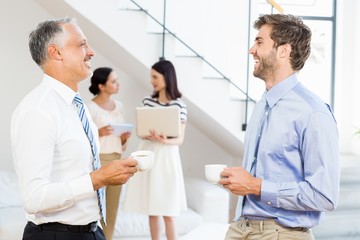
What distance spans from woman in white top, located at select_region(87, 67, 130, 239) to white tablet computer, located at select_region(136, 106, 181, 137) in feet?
0.50

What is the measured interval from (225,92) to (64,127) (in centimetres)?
265

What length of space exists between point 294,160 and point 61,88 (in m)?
0.80

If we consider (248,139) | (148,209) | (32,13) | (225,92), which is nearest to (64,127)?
(248,139)

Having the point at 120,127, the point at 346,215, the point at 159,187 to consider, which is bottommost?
the point at 346,215

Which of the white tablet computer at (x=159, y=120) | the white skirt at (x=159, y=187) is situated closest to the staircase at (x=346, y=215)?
the white skirt at (x=159, y=187)

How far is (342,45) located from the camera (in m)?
5.43

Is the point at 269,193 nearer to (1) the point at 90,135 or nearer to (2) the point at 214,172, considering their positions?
(2) the point at 214,172

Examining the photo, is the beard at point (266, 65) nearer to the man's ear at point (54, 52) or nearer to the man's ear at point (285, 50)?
the man's ear at point (285, 50)

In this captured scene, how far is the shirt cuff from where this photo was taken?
63.5 inches

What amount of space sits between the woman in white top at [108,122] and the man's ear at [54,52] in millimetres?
1967

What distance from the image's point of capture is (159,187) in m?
3.77

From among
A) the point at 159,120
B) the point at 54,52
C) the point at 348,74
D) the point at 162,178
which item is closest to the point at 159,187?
the point at 162,178

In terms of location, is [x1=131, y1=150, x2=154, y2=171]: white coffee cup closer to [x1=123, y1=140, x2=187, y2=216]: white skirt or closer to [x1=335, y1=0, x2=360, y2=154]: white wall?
[x1=123, y1=140, x2=187, y2=216]: white skirt

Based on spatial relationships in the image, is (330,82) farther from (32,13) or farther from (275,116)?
(275,116)
